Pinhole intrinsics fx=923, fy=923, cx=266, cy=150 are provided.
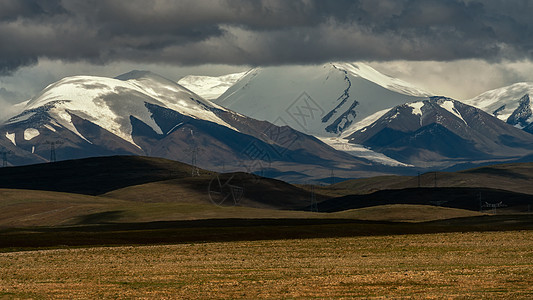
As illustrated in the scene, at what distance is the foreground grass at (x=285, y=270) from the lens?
59.0 meters

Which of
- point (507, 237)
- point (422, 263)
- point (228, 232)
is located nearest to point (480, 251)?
point (422, 263)

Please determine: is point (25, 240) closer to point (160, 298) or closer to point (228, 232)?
point (228, 232)

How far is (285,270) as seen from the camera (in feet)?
240

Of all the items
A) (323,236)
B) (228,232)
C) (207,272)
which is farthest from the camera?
(228,232)

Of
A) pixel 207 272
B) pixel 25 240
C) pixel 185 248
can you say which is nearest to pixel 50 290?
pixel 207 272

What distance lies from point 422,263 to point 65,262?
32.9 metres

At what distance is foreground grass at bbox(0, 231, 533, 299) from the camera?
59.0 metres

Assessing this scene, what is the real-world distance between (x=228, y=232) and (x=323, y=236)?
53.3 ft

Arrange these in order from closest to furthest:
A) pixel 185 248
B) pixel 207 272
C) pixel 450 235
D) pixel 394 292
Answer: pixel 394 292 → pixel 207 272 → pixel 185 248 → pixel 450 235

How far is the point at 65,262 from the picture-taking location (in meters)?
85.7

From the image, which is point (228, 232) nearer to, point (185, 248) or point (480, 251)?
point (185, 248)

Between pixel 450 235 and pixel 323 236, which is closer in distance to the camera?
pixel 450 235

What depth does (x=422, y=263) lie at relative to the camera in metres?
76.5

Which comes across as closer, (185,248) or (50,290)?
(50,290)
